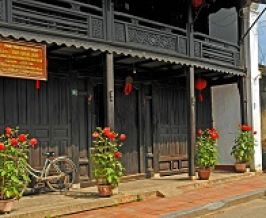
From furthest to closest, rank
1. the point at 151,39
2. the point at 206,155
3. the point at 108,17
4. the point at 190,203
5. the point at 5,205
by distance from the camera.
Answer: the point at 206,155 < the point at 151,39 < the point at 108,17 < the point at 190,203 < the point at 5,205

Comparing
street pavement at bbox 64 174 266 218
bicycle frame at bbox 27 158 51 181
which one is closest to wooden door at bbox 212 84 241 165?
street pavement at bbox 64 174 266 218

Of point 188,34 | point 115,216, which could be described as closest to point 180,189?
point 115,216

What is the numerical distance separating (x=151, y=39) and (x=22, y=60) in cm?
384

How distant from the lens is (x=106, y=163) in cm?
990

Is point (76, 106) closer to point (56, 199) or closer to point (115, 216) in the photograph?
point (56, 199)

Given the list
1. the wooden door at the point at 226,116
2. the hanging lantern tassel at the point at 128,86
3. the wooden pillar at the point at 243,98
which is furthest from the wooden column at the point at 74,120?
the wooden door at the point at 226,116

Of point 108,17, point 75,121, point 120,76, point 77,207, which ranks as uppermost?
point 108,17

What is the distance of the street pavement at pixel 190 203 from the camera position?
29.7 ft

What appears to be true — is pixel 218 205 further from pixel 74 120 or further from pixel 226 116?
pixel 226 116

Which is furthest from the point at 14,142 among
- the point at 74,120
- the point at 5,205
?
the point at 74,120

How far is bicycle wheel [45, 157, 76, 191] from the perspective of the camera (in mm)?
10688

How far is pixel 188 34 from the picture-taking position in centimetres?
1305

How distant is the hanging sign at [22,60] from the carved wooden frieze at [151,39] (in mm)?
2614

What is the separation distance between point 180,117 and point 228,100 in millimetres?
2069
